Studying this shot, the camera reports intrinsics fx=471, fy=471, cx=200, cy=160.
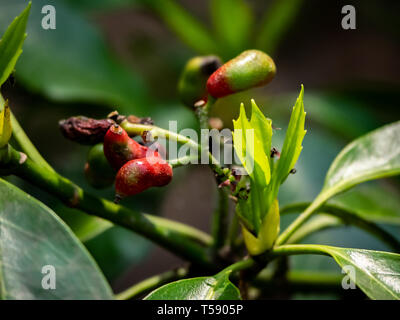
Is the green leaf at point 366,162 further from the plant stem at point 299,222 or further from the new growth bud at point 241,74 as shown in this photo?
the new growth bud at point 241,74

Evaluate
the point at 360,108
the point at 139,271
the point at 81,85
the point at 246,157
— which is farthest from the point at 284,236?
the point at 139,271

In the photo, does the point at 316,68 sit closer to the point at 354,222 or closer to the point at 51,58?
the point at 51,58

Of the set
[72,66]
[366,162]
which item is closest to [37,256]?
[366,162]

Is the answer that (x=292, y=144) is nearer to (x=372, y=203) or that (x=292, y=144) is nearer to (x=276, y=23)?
(x=372, y=203)

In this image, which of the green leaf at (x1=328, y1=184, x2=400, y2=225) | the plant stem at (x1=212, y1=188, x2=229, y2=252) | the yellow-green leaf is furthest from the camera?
the green leaf at (x1=328, y1=184, x2=400, y2=225)

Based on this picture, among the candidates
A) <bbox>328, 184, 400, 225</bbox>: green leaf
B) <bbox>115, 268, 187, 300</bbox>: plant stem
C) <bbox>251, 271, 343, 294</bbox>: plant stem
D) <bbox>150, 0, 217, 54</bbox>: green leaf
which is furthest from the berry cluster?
<bbox>150, 0, 217, 54</bbox>: green leaf

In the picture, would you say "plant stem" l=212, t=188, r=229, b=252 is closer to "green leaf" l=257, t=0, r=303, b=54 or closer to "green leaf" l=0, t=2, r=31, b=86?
"green leaf" l=0, t=2, r=31, b=86
